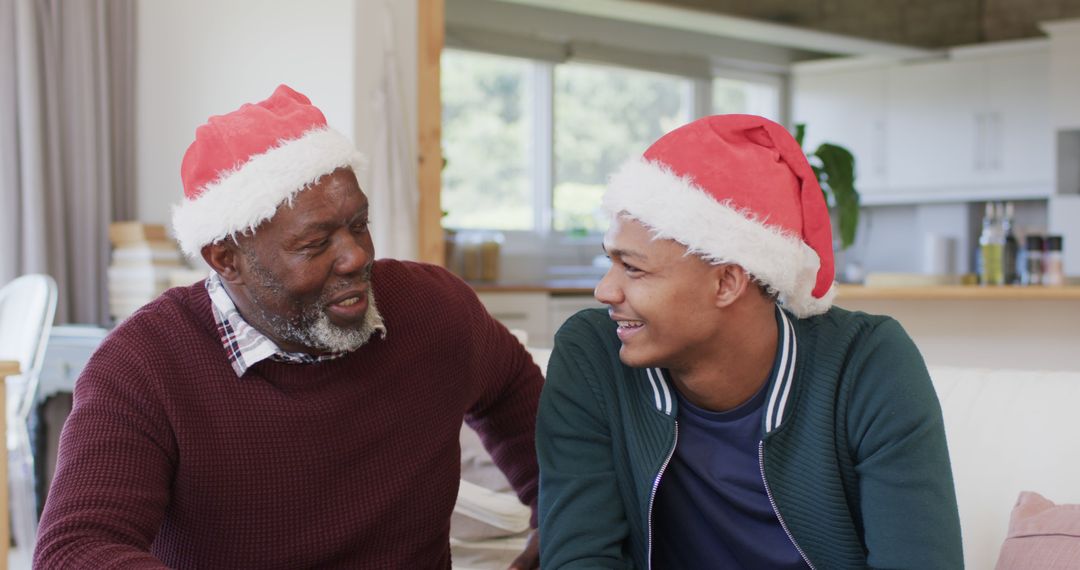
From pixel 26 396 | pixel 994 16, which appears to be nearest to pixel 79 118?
pixel 26 396

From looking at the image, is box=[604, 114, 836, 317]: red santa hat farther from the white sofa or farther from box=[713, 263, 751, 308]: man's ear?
the white sofa

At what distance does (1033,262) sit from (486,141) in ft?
10.6

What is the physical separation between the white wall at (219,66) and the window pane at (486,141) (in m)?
1.92

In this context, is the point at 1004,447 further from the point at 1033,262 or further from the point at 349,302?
→ the point at 1033,262

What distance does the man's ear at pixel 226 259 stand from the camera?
156cm

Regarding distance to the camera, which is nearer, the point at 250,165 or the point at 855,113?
the point at 250,165

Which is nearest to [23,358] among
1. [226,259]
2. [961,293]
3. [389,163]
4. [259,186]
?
[389,163]

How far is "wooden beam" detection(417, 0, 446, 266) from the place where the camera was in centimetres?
404

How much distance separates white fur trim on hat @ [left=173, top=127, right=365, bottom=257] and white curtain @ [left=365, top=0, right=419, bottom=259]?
230 cm

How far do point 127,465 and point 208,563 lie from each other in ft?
0.75

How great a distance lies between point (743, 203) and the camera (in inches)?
58.5

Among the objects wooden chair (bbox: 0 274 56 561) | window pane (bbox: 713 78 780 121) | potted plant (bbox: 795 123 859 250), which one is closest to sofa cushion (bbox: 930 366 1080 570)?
wooden chair (bbox: 0 274 56 561)

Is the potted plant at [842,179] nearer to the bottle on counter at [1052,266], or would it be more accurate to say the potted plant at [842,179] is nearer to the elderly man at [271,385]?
the bottle on counter at [1052,266]

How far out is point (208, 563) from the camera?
4.94 ft
